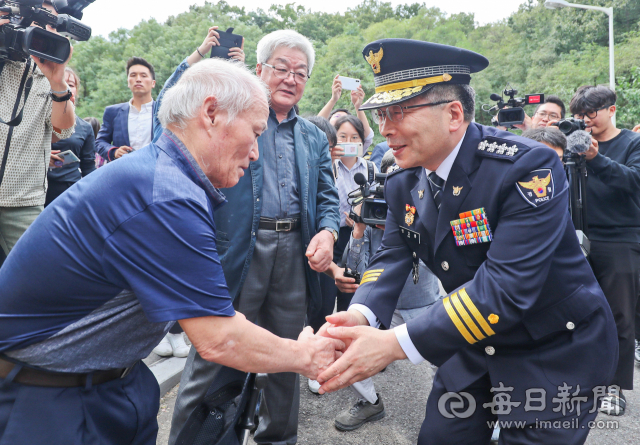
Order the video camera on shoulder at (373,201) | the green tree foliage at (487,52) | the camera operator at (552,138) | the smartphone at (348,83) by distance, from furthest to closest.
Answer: the green tree foliage at (487,52)
the smartphone at (348,83)
the camera operator at (552,138)
the video camera on shoulder at (373,201)

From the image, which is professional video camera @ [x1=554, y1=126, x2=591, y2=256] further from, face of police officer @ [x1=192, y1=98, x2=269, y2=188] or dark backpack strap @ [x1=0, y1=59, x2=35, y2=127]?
dark backpack strap @ [x1=0, y1=59, x2=35, y2=127]

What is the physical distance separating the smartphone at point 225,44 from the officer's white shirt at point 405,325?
1989 mm

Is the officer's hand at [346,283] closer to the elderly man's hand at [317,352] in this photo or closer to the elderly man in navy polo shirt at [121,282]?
the elderly man's hand at [317,352]

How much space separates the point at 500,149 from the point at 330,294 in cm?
254

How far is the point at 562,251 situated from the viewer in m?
1.97

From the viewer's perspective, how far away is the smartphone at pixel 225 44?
3.53 m

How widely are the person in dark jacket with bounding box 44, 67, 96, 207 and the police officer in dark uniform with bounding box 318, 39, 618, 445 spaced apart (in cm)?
290

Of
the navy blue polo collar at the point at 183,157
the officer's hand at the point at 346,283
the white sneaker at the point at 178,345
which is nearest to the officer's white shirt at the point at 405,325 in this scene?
the officer's hand at the point at 346,283

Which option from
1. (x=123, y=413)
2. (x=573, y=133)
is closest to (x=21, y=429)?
(x=123, y=413)

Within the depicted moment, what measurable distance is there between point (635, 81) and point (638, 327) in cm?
1270

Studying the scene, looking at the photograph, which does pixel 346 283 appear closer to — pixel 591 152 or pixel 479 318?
pixel 479 318

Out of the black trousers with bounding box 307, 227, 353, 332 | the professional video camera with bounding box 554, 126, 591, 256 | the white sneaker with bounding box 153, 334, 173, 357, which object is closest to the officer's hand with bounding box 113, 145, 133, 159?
the white sneaker with bounding box 153, 334, 173, 357

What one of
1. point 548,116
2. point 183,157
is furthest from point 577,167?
point 183,157

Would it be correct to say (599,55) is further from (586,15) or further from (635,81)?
(635,81)
